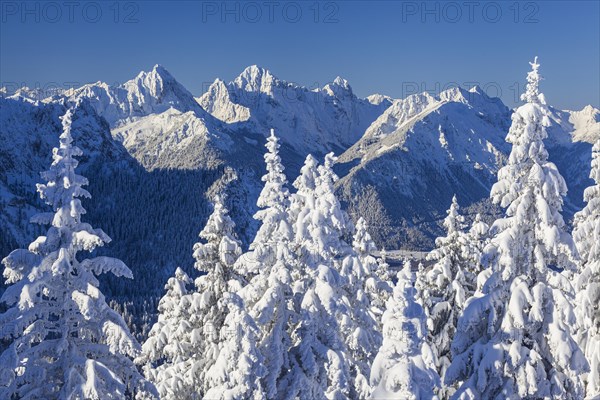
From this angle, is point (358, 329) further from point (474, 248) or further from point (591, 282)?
point (591, 282)

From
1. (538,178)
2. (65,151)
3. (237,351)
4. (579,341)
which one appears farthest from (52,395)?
(579,341)

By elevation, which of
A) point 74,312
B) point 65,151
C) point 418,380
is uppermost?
point 65,151

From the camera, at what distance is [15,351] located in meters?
21.0

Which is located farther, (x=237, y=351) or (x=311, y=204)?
(x=311, y=204)

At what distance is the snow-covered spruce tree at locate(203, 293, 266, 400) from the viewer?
76.4 ft

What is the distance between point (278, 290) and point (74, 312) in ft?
27.0

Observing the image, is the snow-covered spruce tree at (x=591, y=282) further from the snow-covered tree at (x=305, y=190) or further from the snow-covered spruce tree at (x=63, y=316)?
the snow-covered spruce tree at (x=63, y=316)

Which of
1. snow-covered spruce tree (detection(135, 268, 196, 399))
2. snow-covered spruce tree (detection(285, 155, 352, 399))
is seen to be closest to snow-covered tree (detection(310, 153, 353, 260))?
snow-covered spruce tree (detection(285, 155, 352, 399))

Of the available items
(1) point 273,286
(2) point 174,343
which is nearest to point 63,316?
(1) point 273,286

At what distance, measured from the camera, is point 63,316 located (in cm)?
2223

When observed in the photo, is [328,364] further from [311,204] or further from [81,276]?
[81,276]

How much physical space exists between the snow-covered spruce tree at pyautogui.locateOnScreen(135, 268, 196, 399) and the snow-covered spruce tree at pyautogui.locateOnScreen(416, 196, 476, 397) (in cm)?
1312

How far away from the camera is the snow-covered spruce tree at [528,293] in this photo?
72.5ft

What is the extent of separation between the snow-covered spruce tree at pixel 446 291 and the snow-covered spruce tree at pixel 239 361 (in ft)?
40.3
